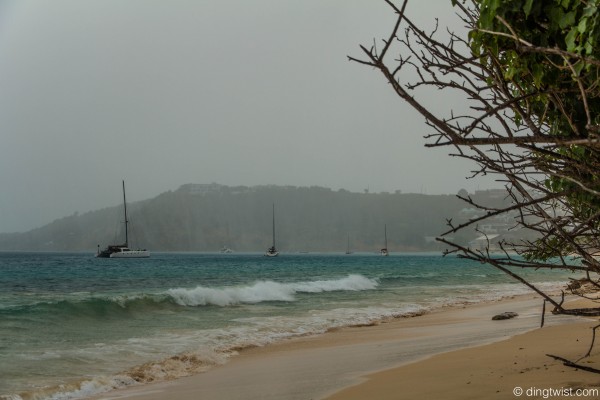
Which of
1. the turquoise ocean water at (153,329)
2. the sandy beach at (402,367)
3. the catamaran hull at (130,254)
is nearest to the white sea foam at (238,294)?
the turquoise ocean water at (153,329)

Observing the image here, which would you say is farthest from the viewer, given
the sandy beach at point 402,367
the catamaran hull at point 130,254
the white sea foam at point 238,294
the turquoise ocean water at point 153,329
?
the catamaran hull at point 130,254

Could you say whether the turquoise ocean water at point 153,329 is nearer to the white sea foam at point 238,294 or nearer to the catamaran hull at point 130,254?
the white sea foam at point 238,294

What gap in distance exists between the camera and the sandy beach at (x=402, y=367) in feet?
20.7

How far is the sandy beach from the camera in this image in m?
6.31

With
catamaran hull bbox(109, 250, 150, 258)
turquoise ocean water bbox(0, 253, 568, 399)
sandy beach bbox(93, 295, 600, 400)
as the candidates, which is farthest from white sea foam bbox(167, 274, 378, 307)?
catamaran hull bbox(109, 250, 150, 258)

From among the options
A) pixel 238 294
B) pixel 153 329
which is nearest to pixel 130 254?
pixel 238 294

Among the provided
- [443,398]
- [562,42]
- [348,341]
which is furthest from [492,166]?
[348,341]

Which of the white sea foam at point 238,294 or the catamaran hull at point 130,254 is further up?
the white sea foam at point 238,294

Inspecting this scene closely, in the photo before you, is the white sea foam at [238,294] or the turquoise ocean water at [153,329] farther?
the white sea foam at [238,294]

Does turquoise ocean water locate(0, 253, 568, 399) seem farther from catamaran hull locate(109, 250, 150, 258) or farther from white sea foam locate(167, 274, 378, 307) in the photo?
catamaran hull locate(109, 250, 150, 258)

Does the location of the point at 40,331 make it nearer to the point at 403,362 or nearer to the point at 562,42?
the point at 403,362

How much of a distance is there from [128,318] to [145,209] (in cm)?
16265

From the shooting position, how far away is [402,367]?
333 inches

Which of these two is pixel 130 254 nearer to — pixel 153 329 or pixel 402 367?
pixel 153 329
